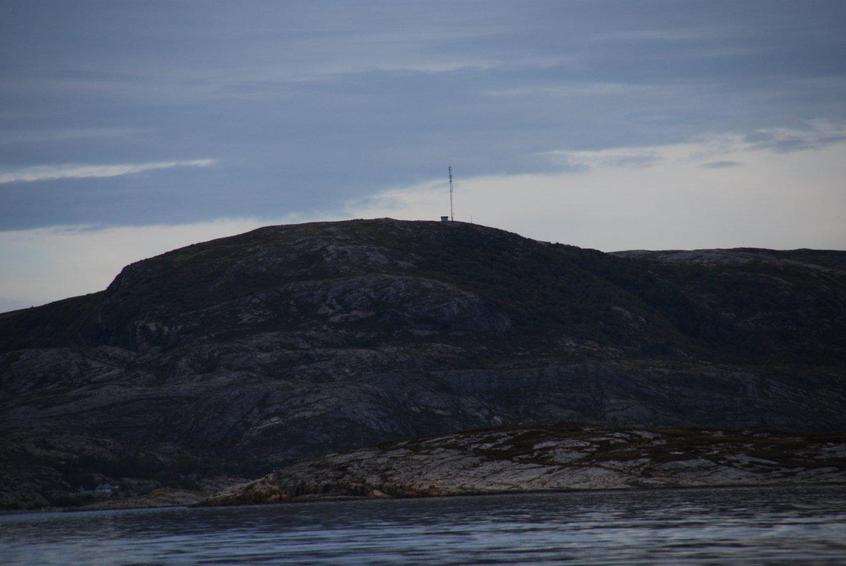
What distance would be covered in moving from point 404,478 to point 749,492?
167ft

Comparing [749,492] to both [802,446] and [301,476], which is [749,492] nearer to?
[802,446]

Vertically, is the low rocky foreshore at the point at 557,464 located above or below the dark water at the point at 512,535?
below

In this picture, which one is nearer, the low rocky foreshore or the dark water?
the dark water

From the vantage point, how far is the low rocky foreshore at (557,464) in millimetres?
126375

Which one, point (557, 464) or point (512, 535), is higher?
point (512, 535)

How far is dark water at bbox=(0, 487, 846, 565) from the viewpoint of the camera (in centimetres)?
5128

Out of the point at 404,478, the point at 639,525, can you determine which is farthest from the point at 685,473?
the point at 639,525

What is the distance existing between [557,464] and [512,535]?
251ft

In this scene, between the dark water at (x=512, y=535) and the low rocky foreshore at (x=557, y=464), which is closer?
the dark water at (x=512, y=535)

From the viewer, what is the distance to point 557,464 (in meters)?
140

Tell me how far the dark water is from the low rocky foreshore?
19.2 m

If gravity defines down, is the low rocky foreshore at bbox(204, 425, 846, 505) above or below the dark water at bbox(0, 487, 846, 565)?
below

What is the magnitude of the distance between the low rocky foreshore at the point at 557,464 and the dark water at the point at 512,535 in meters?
19.2

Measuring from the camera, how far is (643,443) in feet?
484
